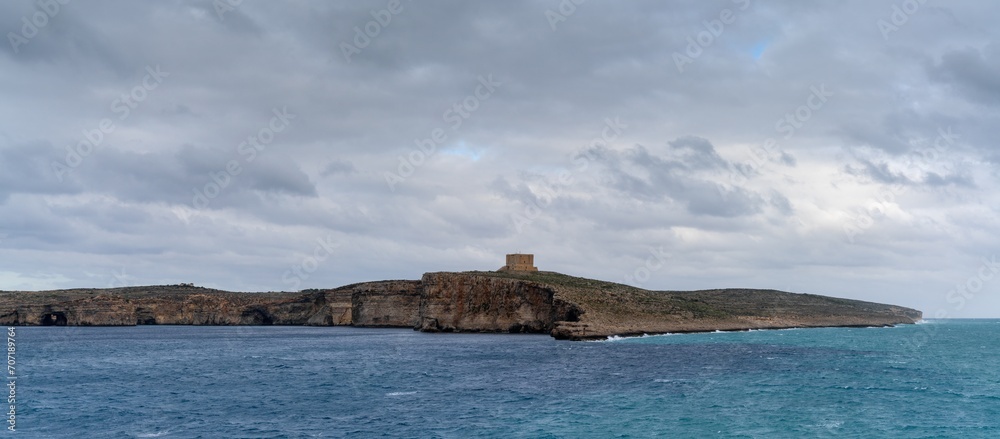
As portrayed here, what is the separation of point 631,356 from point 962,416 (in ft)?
128

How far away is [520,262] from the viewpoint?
554 feet

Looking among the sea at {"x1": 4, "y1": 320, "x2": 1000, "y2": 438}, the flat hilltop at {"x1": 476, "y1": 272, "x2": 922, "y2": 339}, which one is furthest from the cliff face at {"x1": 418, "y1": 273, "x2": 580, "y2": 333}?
the sea at {"x1": 4, "y1": 320, "x2": 1000, "y2": 438}

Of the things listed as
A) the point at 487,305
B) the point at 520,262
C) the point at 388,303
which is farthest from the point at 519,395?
the point at 388,303

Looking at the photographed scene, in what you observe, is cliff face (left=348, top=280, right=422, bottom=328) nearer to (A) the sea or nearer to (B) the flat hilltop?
(B) the flat hilltop

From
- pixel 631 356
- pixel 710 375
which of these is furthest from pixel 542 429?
pixel 631 356

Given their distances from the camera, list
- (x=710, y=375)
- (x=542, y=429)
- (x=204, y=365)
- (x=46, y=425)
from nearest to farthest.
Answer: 1. (x=542, y=429)
2. (x=46, y=425)
3. (x=710, y=375)
4. (x=204, y=365)

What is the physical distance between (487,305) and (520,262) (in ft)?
103

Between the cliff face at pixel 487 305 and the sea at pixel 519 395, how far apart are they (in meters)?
41.3

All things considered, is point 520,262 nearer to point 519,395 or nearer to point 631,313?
point 631,313

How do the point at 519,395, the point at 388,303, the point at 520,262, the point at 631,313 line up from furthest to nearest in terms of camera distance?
the point at 388,303 < the point at 520,262 < the point at 631,313 < the point at 519,395

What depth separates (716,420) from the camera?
139 feet

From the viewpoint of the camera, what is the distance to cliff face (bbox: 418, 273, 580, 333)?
132613 mm

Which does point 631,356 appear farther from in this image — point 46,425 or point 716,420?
point 46,425

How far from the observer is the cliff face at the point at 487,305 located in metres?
133
